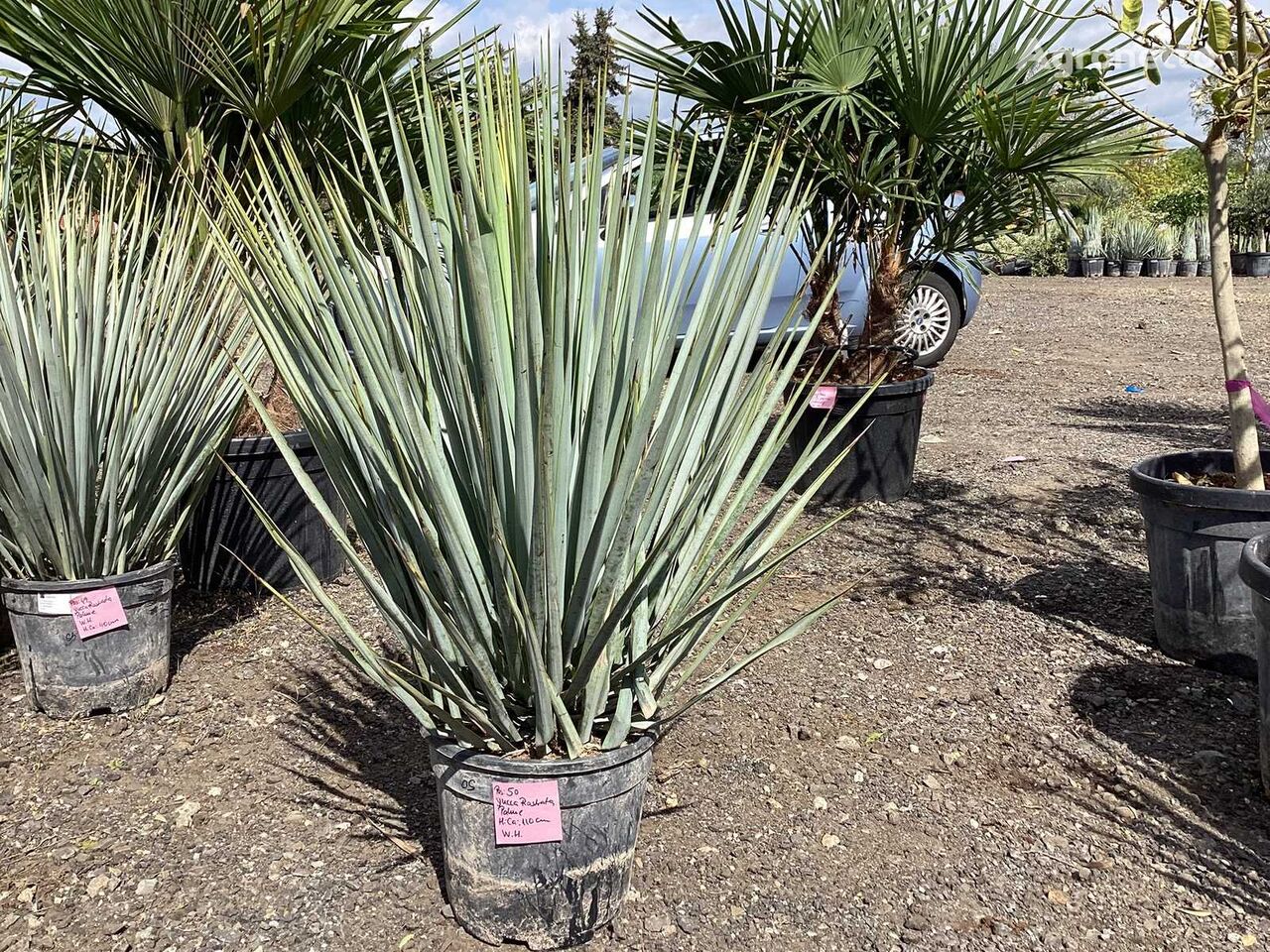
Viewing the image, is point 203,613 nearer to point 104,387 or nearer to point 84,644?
point 84,644

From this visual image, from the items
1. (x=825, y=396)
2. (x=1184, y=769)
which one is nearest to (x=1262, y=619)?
(x=1184, y=769)

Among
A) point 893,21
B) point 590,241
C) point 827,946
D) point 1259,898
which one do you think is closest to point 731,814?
point 827,946

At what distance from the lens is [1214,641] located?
3010mm

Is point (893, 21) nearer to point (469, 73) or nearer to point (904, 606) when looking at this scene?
point (469, 73)

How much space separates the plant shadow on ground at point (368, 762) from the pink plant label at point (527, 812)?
47 centimetres

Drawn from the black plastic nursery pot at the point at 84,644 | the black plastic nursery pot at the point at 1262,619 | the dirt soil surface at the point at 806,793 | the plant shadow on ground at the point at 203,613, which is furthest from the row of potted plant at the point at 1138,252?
the black plastic nursery pot at the point at 84,644

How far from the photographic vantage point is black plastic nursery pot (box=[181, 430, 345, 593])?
3861 mm

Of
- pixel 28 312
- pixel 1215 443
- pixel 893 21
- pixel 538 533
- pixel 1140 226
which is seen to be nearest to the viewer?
pixel 538 533

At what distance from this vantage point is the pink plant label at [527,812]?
179 cm

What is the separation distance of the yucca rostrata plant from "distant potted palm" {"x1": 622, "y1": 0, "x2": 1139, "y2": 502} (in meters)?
2.37

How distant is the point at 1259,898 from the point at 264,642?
2830 mm

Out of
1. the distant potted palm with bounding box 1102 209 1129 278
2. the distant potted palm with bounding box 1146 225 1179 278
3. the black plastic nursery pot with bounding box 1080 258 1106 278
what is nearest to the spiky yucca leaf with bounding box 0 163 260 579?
the black plastic nursery pot with bounding box 1080 258 1106 278

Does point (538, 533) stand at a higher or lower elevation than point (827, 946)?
higher

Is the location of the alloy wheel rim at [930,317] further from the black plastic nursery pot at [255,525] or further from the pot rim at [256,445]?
the pot rim at [256,445]
